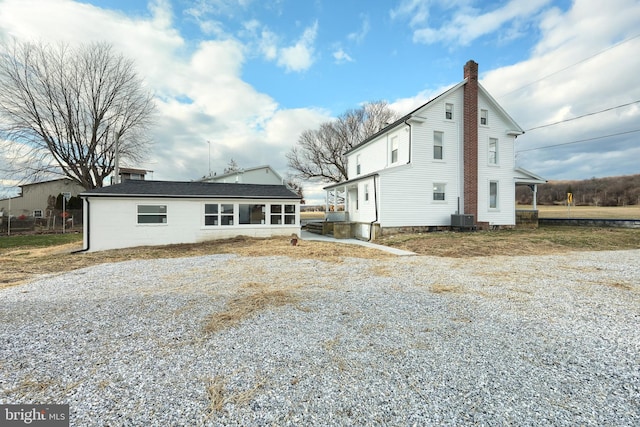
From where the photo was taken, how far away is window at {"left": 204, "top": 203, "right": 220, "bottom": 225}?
14.2 metres

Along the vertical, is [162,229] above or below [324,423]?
above

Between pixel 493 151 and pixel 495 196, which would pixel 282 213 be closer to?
pixel 495 196

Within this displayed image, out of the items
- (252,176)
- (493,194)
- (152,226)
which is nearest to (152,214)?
(152,226)

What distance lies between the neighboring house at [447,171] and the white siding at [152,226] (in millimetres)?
6303

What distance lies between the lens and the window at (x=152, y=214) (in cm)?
1312

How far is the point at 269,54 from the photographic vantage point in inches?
551

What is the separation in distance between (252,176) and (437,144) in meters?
18.0

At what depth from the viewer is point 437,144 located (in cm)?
1655

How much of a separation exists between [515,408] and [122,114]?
32.1m

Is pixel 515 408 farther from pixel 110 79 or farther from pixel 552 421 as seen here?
pixel 110 79

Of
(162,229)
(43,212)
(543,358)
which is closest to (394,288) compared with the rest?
A: (543,358)

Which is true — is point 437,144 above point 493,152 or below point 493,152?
above

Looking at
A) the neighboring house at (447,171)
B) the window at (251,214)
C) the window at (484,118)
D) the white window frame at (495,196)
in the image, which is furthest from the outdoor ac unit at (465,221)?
the window at (251,214)

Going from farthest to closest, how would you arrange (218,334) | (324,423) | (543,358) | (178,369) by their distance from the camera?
1. (218,334)
2. (543,358)
3. (178,369)
4. (324,423)
